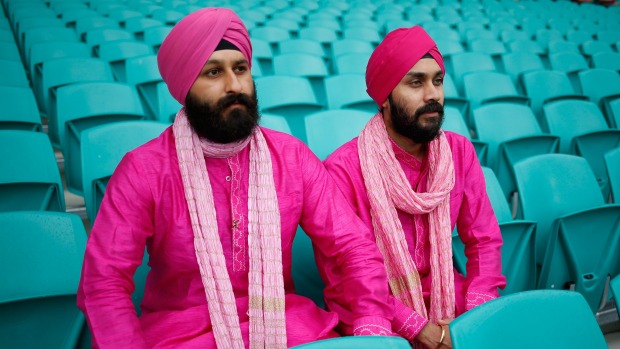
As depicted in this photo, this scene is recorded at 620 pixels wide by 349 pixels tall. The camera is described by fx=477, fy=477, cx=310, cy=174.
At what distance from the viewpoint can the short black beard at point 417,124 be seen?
1.47m

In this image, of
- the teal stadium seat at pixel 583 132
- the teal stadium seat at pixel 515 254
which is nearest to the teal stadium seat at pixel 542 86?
the teal stadium seat at pixel 583 132

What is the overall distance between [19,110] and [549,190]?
7.70 feet

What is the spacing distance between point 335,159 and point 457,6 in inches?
284

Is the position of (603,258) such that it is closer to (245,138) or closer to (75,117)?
(245,138)

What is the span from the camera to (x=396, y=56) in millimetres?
1474

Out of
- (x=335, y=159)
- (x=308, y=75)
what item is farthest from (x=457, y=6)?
(x=335, y=159)

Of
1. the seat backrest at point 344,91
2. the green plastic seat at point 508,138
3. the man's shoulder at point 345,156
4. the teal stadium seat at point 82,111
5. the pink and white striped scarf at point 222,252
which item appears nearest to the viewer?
the pink and white striped scarf at point 222,252

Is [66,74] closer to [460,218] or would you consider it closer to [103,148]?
[103,148]

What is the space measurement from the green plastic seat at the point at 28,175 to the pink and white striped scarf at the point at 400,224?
3.61ft

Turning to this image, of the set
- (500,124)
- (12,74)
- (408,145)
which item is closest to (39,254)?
(408,145)

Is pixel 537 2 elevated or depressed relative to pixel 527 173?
→ elevated

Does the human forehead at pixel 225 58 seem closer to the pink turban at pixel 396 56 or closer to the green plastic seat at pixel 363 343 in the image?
the pink turban at pixel 396 56

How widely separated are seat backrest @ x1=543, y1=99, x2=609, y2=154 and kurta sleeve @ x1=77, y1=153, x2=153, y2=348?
7.97 ft

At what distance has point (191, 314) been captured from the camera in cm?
116
